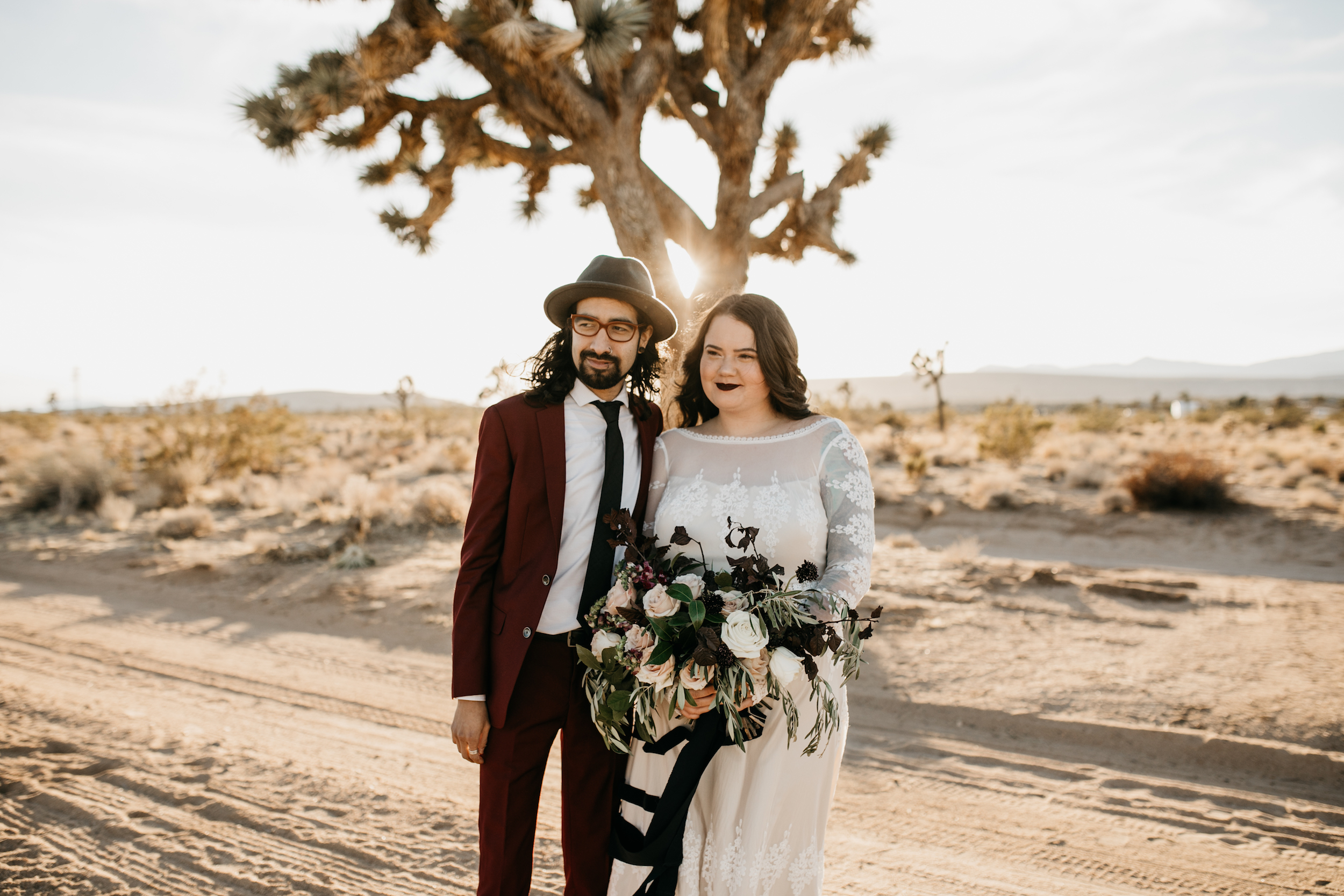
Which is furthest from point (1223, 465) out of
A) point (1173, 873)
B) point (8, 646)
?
point (8, 646)

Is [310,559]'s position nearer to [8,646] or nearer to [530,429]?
[8,646]

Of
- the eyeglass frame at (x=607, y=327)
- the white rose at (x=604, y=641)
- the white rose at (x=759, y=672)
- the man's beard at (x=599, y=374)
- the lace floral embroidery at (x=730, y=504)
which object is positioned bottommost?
the white rose at (x=759, y=672)

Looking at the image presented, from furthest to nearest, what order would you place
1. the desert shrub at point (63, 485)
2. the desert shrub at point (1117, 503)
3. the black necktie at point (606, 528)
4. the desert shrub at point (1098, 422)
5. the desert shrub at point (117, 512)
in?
the desert shrub at point (1098, 422) → the desert shrub at point (63, 485) → the desert shrub at point (1117, 503) → the desert shrub at point (117, 512) → the black necktie at point (606, 528)

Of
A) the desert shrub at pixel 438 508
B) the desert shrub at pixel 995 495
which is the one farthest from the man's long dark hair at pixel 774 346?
the desert shrub at pixel 995 495

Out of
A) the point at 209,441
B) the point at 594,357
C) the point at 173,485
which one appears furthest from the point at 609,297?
the point at 209,441

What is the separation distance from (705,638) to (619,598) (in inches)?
11.1

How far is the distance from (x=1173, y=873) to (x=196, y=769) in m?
4.63

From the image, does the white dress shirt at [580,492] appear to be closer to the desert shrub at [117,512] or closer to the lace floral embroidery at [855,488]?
the lace floral embroidery at [855,488]

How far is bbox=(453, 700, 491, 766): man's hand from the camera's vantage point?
7.20ft

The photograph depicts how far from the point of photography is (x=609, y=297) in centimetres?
238

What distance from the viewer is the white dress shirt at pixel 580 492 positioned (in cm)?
225

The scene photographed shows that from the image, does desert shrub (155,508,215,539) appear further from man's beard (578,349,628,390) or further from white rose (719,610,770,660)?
white rose (719,610,770,660)

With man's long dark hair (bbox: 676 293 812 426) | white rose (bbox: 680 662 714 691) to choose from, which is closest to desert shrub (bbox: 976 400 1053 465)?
man's long dark hair (bbox: 676 293 812 426)

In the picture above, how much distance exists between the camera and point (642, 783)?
2287 millimetres
